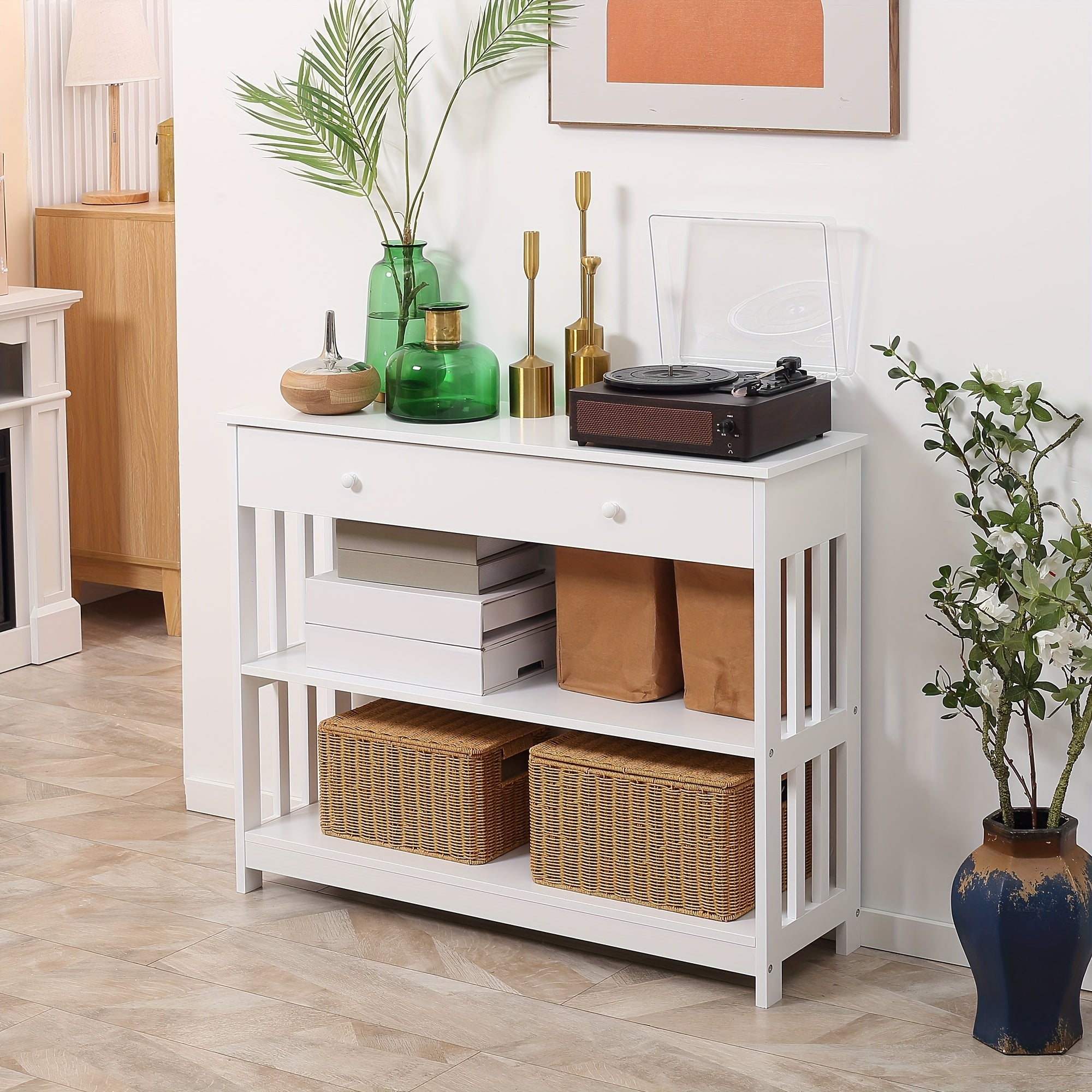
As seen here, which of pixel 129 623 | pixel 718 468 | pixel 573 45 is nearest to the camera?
pixel 718 468

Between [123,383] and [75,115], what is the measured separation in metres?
0.85

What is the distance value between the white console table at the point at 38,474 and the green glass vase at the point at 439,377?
1.98 m

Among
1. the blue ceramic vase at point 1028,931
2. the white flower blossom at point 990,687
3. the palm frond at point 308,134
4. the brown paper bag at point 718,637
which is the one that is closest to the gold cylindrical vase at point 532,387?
the brown paper bag at point 718,637

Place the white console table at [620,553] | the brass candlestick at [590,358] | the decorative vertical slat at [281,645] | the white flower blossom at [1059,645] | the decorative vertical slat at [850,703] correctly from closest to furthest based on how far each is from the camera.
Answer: the white flower blossom at [1059,645] < the white console table at [620,553] < the decorative vertical slat at [850,703] < the brass candlestick at [590,358] < the decorative vertical slat at [281,645]

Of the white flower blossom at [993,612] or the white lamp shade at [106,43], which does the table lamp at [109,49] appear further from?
the white flower blossom at [993,612]

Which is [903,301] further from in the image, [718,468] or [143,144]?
[143,144]

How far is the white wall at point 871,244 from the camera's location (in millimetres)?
2771

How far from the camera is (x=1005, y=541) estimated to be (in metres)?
2.74

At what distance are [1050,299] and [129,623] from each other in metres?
3.36

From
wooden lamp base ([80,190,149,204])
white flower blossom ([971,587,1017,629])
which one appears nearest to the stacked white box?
white flower blossom ([971,587,1017,629])

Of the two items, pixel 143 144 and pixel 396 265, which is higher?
pixel 143 144

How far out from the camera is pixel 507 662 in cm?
311

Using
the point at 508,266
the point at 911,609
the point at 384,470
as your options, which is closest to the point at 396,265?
the point at 508,266

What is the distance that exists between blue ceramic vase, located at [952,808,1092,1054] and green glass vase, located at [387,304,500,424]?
1128 millimetres
